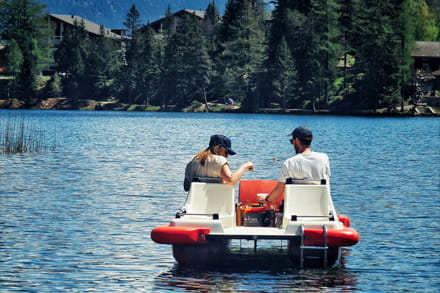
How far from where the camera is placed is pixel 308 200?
1450cm

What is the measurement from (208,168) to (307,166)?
170 centimetres

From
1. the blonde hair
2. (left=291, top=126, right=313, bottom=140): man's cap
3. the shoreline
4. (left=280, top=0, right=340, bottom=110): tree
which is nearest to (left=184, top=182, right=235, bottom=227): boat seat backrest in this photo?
the blonde hair

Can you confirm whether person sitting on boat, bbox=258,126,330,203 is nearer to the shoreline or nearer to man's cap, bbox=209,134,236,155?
man's cap, bbox=209,134,236,155

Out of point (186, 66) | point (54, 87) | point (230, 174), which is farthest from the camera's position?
point (54, 87)

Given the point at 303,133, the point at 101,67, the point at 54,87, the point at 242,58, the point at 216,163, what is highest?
the point at 242,58

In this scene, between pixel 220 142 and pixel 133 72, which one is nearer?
pixel 220 142

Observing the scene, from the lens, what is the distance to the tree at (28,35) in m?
162

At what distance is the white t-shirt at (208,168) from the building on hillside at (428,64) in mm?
113045

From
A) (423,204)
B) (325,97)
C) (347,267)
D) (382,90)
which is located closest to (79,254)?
(347,267)

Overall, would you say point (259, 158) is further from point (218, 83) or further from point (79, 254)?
point (218, 83)

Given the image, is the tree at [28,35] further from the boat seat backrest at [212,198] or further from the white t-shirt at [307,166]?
the white t-shirt at [307,166]

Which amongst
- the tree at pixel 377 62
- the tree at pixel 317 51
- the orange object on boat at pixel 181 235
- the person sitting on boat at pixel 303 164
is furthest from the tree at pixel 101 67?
the orange object on boat at pixel 181 235

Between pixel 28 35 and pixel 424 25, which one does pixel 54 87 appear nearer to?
pixel 28 35

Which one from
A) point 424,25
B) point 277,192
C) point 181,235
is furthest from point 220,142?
point 424,25
